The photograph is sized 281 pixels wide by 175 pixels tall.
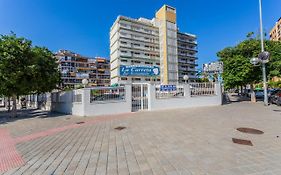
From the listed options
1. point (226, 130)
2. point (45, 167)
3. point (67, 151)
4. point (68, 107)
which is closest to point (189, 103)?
point (226, 130)

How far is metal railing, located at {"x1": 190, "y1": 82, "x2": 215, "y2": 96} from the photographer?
1606 cm

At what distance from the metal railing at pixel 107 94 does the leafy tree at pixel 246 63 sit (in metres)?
13.2

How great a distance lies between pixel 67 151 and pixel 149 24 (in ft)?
246

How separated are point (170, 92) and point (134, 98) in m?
3.34

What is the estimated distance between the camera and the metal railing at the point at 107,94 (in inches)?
524

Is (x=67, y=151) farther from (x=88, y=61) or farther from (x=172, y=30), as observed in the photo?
(x=88, y=61)

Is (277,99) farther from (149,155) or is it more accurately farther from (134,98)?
(149,155)

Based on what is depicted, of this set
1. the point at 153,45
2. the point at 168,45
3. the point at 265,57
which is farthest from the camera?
the point at 153,45

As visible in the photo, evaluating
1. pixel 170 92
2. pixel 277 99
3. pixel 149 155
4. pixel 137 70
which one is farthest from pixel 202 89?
pixel 149 155

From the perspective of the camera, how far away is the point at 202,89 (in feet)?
53.9

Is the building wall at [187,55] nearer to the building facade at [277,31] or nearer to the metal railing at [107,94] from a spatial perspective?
the building facade at [277,31]

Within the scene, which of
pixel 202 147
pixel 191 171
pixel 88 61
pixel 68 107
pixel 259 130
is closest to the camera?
pixel 191 171

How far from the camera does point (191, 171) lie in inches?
145

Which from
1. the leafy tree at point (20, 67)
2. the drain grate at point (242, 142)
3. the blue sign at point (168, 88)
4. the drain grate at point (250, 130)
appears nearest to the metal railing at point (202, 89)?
the blue sign at point (168, 88)
